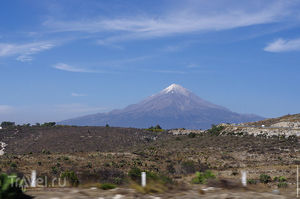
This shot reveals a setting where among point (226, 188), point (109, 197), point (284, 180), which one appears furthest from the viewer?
point (284, 180)

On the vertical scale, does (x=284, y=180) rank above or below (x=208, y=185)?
below

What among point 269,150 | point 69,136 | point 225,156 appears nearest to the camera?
point 225,156

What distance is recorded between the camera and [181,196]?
1123 cm

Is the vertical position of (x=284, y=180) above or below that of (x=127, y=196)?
below

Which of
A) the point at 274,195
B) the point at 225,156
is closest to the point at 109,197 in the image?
the point at 274,195

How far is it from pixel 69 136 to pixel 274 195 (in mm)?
79731

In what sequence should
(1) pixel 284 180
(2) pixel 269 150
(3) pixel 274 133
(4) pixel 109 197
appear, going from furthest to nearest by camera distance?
(3) pixel 274 133 → (2) pixel 269 150 → (1) pixel 284 180 → (4) pixel 109 197

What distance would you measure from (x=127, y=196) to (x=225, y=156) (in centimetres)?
3795

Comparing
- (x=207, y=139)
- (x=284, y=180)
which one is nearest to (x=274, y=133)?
(x=207, y=139)

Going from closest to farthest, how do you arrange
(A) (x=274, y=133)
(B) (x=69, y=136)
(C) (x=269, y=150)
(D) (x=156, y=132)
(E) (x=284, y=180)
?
1. (E) (x=284, y=180)
2. (C) (x=269, y=150)
3. (A) (x=274, y=133)
4. (B) (x=69, y=136)
5. (D) (x=156, y=132)

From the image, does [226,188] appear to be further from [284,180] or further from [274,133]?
[274,133]

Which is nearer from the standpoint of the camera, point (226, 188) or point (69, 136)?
point (226, 188)

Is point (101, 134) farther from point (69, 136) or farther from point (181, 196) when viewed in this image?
point (181, 196)

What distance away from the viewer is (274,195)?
11.1m
